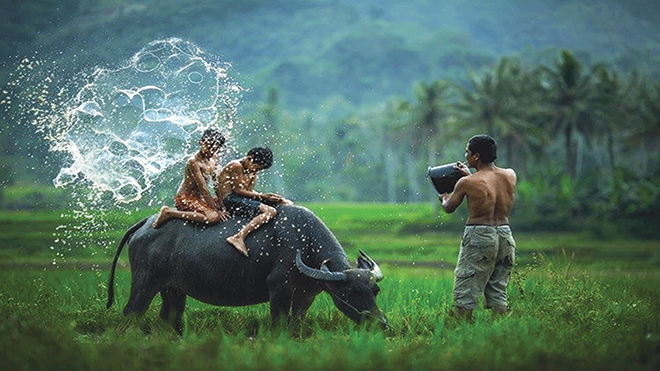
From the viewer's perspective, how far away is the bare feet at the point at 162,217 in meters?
7.62

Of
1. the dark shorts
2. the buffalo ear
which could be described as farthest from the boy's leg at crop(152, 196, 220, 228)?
the buffalo ear

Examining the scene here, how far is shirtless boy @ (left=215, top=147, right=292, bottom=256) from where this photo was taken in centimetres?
734

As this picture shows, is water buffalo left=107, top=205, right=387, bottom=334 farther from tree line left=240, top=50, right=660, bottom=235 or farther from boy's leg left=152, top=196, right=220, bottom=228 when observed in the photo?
tree line left=240, top=50, right=660, bottom=235

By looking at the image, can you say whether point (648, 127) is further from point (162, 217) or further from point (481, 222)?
point (162, 217)

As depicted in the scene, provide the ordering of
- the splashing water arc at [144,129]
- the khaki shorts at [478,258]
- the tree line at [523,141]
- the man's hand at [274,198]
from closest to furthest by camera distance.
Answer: the khaki shorts at [478,258]
the man's hand at [274,198]
the splashing water arc at [144,129]
the tree line at [523,141]

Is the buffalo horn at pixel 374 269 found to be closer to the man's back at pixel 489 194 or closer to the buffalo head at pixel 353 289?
the buffalo head at pixel 353 289

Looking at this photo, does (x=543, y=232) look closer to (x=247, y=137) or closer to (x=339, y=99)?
(x=247, y=137)

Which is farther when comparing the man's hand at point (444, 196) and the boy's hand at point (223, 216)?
the boy's hand at point (223, 216)

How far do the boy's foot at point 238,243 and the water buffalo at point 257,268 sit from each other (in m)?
0.08

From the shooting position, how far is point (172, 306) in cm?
795

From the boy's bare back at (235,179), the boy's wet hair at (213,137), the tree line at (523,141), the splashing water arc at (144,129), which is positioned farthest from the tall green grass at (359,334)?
the tree line at (523,141)

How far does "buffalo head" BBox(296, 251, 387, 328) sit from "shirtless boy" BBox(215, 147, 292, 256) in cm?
62

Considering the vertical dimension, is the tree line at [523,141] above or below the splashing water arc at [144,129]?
below

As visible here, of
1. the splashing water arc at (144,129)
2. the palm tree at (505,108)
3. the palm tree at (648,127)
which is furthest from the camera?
the palm tree at (505,108)
